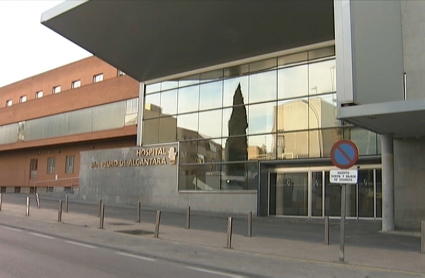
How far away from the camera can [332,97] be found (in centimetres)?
2008

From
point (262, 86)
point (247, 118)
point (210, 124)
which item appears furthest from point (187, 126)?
point (262, 86)

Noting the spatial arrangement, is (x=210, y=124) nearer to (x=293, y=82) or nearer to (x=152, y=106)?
(x=152, y=106)

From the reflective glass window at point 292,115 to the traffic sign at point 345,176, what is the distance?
37.5 feet

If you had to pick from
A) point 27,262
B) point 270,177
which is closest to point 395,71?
point 270,177

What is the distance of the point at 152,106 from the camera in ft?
92.0

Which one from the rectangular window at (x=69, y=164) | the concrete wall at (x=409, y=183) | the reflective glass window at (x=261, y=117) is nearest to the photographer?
the concrete wall at (x=409, y=183)

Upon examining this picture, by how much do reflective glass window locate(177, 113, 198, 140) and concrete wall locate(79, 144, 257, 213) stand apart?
0.90 m

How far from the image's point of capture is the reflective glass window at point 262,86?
875 inches

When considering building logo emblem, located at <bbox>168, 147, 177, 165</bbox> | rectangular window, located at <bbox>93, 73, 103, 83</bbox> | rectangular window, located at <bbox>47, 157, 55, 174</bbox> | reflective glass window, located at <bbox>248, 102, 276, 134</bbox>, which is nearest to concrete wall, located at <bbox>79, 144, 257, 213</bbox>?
building logo emblem, located at <bbox>168, 147, 177, 165</bbox>

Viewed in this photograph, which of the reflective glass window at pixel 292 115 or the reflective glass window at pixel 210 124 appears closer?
the reflective glass window at pixel 292 115

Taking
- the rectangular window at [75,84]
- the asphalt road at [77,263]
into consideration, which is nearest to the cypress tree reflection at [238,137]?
the asphalt road at [77,263]

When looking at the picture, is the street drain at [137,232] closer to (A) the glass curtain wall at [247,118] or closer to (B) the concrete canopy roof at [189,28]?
(A) the glass curtain wall at [247,118]

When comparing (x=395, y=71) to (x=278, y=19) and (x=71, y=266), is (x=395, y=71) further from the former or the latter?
(x=71, y=266)

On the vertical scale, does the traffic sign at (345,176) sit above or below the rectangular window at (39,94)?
below
